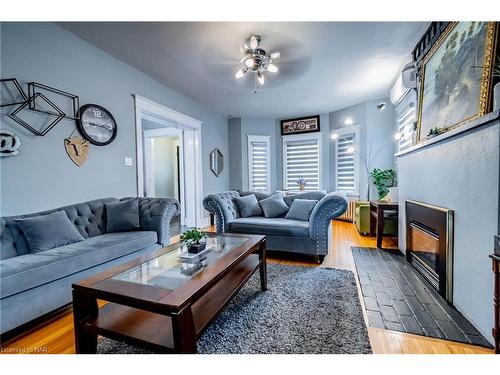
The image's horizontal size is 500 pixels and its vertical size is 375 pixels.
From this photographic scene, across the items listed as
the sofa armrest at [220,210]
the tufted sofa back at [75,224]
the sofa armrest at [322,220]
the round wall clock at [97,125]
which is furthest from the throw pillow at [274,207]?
the round wall clock at [97,125]

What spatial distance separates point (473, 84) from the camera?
66.7 inches

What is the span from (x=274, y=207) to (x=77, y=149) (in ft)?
8.43

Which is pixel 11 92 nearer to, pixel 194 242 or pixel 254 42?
pixel 194 242

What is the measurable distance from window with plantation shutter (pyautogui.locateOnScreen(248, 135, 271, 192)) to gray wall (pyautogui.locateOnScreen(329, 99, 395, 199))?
2.25m

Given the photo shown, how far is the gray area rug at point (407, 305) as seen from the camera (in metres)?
1.50

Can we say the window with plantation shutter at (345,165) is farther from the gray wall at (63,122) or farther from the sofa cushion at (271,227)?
the gray wall at (63,122)

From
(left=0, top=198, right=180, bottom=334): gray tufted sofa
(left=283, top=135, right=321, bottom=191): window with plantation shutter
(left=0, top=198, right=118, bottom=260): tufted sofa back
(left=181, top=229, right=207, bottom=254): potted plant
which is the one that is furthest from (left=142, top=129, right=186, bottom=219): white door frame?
(left=181, top=229, right=207, bottom=254): potted plant

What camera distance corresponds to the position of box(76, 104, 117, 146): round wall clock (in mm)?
2600

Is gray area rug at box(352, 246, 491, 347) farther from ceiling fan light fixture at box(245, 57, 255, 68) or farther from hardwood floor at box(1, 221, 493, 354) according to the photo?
ceiling fan light fixture at box(245, 57, 255, 68)

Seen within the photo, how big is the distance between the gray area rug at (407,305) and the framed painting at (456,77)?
1.48m

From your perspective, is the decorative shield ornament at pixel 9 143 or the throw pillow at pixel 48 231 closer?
the throw pillow at pixel 48 231

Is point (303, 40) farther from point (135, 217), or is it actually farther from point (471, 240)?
point (135, 217)
